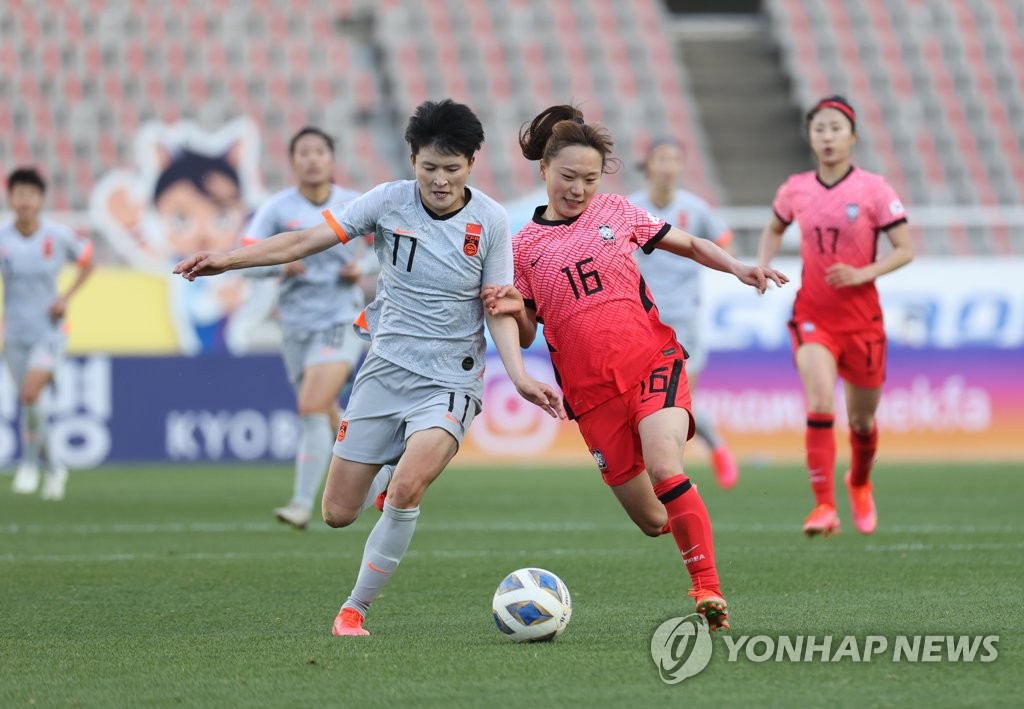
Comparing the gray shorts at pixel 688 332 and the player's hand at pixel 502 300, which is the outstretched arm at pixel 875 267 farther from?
the gray shorts at pixel 688 332

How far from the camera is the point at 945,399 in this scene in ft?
54.2

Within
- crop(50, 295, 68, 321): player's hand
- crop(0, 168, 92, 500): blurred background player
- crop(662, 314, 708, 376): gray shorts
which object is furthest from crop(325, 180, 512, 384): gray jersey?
crop(0, 168, 92, 500): blurred background player

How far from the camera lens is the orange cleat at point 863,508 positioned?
922 cm

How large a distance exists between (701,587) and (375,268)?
15.7 ft

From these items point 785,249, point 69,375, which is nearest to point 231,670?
point 69,375

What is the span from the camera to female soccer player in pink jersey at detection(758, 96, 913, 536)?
8.76 m

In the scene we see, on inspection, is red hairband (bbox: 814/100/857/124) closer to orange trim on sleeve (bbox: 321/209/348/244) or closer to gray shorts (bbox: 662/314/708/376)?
gray shorts (bbox: 662/314/708/376)

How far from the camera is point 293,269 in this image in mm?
9516

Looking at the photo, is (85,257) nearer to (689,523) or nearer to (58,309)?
(58,309)

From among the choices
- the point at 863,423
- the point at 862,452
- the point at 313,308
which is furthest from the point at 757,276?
the point at 313,308

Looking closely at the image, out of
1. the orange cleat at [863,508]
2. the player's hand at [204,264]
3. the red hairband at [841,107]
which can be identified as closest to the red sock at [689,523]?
the player's hand at [204,264]

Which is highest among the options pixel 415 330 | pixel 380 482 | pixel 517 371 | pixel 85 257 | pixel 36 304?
pixel 85 257

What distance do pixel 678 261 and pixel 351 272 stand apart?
3.13m

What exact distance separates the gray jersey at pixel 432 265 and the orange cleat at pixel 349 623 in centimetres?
87
